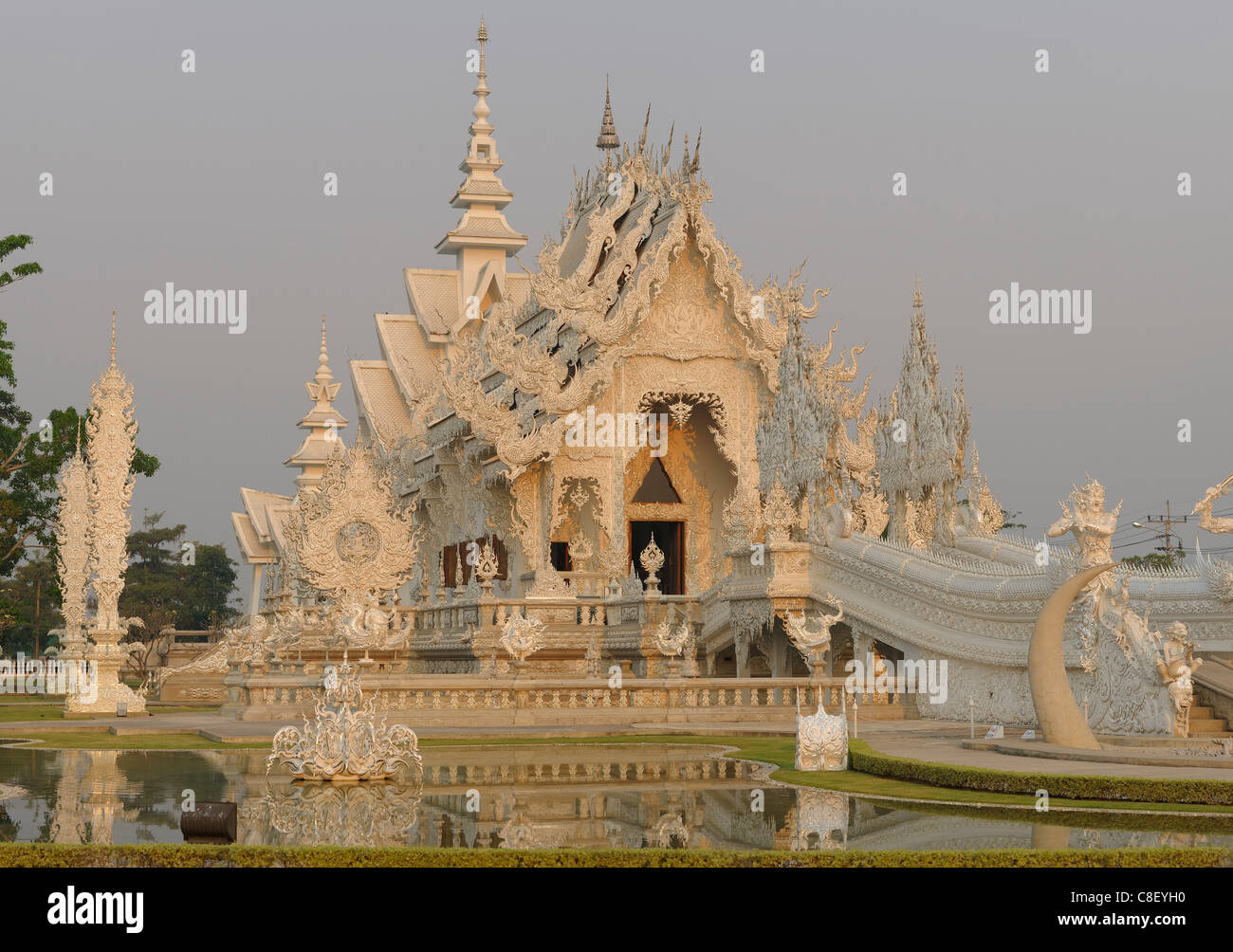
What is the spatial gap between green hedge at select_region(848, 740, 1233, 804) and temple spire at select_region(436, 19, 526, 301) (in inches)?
1439

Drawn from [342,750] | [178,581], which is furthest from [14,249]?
[178,581]

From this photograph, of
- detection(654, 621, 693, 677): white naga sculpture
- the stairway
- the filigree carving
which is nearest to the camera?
the stairway

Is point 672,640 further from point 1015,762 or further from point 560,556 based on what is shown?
point 560,556

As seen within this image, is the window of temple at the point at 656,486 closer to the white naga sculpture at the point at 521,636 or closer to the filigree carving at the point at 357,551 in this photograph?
the filigree carving at the point at 357,551

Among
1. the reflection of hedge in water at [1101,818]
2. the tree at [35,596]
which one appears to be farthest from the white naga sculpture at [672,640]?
the tree at [35,596]

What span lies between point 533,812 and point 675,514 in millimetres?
22492

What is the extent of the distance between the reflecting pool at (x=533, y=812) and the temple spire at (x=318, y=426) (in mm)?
41481

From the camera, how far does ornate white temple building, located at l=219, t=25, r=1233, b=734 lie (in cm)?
2302

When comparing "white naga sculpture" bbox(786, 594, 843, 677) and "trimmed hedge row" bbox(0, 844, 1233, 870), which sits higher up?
"white naga sculpture" bbox(786, 594, 843, 677)

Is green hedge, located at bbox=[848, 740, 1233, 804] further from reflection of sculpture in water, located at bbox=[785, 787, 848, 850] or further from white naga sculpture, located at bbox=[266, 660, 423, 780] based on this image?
white naga sculpture, located at bbox=[266, 660, 423, 780]

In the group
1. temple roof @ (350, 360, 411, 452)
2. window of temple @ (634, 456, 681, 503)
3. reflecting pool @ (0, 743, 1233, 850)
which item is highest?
temple roof @ (350, 360, 411, 452)

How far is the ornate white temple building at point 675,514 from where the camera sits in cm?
2302

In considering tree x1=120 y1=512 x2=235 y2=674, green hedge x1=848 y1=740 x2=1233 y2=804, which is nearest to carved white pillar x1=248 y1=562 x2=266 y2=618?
tree x1=120 y1=512 x2=235 y2=674
